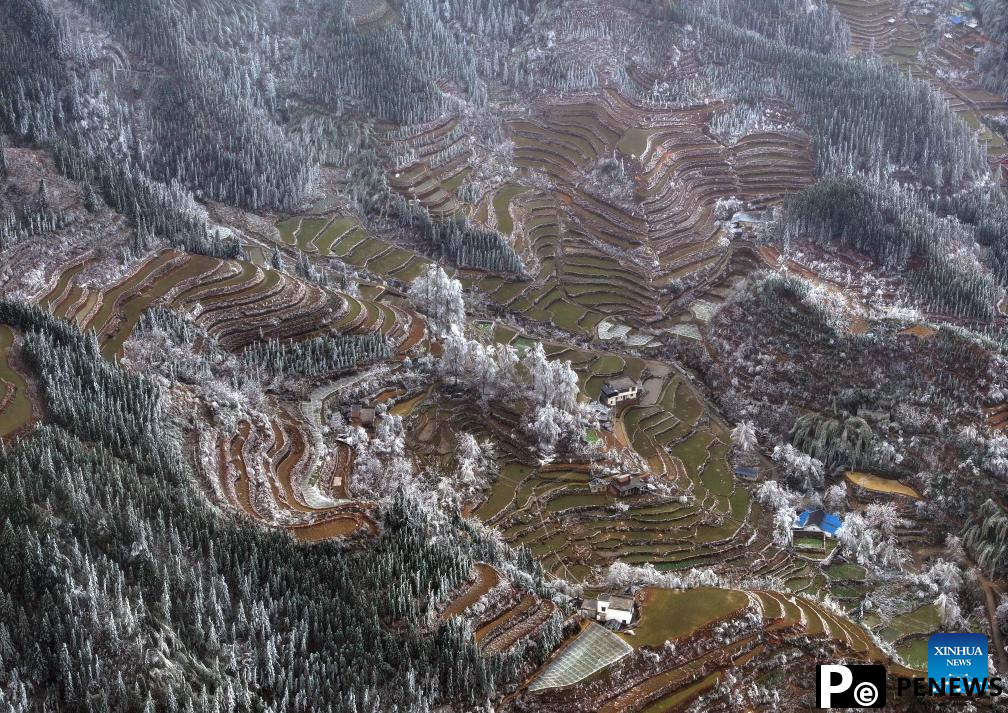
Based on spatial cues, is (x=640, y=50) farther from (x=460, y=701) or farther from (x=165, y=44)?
(x=460, y=701)

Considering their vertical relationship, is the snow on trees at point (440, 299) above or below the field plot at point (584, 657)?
above

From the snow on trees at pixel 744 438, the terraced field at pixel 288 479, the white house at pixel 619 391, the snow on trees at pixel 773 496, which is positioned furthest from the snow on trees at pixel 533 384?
the snow on trees at pixel 773 496

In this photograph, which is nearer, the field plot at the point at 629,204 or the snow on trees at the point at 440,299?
the snow on trees at the point at 440,299

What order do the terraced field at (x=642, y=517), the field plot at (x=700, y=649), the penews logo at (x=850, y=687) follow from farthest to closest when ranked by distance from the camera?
the terraced field at (x=642, y=517) < the field plot at (x=700, y=649) < the penews logo at (x=850, y=687)

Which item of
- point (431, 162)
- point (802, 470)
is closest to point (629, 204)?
point (431, 162)

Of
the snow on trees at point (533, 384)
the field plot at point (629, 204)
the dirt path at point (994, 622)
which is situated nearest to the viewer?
the dirt path at point (994, 622)

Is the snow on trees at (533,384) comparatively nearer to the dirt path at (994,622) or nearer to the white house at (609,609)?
the white house at (609,609)

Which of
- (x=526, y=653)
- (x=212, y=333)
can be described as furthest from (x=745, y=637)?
(x=212, y=333)
